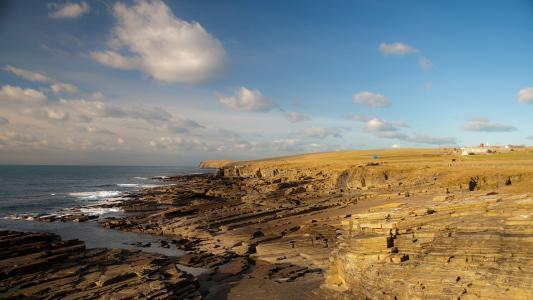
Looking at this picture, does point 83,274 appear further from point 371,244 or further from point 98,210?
point 98,210

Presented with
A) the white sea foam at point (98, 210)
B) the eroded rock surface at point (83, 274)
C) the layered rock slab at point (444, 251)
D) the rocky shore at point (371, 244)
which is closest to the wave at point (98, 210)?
the white sea foam at point (98, 210)

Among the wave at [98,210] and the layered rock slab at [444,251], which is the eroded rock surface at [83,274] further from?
the wave at [98,210]

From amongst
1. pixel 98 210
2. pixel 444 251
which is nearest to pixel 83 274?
pixel 444 251

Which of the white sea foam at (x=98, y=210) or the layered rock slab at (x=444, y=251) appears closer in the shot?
the layered rock slab at (x=444, y=251)

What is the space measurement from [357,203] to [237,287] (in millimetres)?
21648

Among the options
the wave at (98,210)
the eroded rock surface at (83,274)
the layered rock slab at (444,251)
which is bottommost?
the wave at (98,210)

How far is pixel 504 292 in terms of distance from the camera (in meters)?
13.8

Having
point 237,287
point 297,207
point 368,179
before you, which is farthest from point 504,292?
point 368,179

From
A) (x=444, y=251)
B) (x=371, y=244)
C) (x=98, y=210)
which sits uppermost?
(x=444, y=251)

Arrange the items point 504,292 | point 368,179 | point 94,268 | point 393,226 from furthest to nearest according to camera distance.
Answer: point 368,179
point 94,268
point 393,226
point 504,292

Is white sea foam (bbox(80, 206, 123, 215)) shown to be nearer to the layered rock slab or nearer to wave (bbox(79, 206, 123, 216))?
wave (bbox(79, 206, 123, 216))

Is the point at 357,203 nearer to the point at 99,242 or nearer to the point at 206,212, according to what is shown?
the point at 206,212

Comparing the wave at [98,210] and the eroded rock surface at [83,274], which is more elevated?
the eroded rock surface at [83,274]

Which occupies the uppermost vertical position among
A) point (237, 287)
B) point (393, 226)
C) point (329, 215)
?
point (393, 226)
